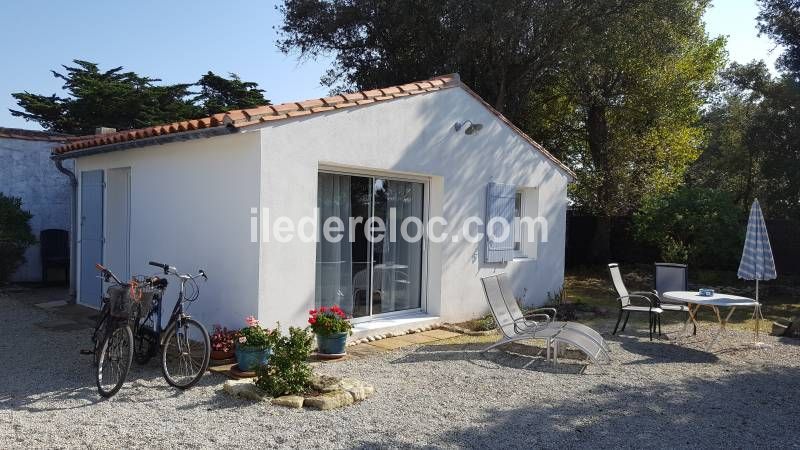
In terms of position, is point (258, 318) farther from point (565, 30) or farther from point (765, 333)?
point (565, 30)

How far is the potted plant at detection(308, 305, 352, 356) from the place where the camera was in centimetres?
719

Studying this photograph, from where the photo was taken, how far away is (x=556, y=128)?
1892 centimetres

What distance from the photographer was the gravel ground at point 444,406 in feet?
15.6

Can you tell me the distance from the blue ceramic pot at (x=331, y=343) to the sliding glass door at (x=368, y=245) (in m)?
0.99

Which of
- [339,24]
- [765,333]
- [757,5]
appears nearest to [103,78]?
[339,24]

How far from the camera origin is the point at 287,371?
5.72 meters

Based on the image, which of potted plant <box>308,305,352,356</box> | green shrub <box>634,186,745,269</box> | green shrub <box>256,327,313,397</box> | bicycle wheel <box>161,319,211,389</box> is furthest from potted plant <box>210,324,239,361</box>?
green shrub <box>634,186,745,269</box>

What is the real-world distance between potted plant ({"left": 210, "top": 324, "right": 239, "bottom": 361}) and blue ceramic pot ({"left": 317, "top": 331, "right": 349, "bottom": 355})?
3.29 feet

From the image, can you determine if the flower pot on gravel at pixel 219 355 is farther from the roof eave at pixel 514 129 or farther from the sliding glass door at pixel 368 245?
the roof eave at pixel 514 129

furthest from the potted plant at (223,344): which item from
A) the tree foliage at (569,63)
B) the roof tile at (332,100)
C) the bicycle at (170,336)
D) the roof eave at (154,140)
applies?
the tree foliage at (569,63)

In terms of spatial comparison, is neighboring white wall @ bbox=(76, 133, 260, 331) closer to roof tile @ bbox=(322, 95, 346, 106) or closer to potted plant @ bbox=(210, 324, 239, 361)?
potted plant @ bbox=(210, 324, 239, 361)

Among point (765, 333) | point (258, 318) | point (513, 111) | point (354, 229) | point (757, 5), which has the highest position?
point (757, 5)

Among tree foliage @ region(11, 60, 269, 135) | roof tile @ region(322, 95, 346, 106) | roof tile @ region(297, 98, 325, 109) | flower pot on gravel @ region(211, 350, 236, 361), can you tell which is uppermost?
tree foliage @ region(11, 60, 269, 135)

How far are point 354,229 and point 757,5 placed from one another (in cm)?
Answer: 1354
